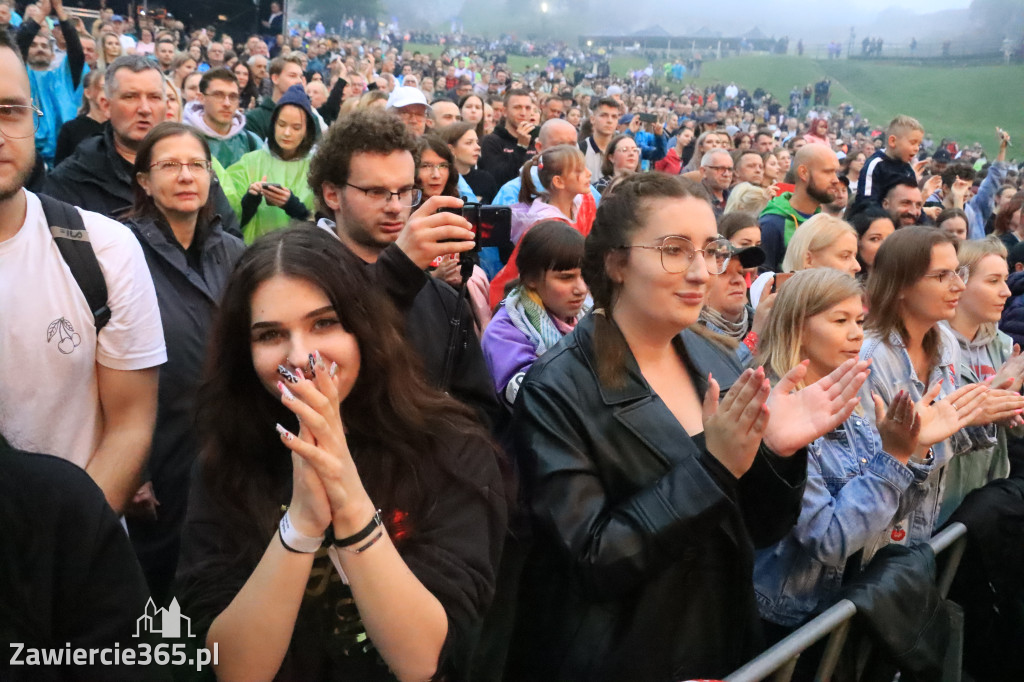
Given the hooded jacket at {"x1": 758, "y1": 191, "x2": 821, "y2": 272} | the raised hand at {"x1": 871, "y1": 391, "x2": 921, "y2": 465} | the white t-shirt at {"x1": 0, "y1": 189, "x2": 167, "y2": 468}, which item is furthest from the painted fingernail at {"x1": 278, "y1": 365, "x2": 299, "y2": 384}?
the hooded jacket at {"x1": 758, "y1": 191, "x2": 821, "y2": 272}

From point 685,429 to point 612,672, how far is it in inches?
23.2

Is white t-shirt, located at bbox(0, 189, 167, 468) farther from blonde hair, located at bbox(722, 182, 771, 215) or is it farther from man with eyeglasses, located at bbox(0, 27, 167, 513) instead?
blonde hair, located at bbox(722, 182, 771, 215)

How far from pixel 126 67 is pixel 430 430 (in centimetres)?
277

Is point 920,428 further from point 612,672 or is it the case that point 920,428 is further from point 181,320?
point 181,320

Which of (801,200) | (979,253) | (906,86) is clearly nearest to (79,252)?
(979,253)

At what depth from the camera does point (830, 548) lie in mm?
2236

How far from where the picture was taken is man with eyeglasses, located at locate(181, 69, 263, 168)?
16.2 feet

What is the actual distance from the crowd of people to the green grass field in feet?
106

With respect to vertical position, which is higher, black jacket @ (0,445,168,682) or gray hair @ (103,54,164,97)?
gray hair @ (103,54,164,97)

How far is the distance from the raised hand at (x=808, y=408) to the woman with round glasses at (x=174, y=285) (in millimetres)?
1615

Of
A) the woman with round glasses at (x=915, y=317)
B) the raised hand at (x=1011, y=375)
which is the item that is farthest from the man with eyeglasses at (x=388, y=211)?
the raised hand at (x=1011, y=375)

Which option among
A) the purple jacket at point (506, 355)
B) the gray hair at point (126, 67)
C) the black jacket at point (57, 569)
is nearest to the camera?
the black jacket at point (57, 569)

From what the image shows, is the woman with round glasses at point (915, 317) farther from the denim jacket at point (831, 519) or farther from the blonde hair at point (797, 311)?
the denim jacket at point (831, 519)

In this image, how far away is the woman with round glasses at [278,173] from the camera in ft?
13.2
